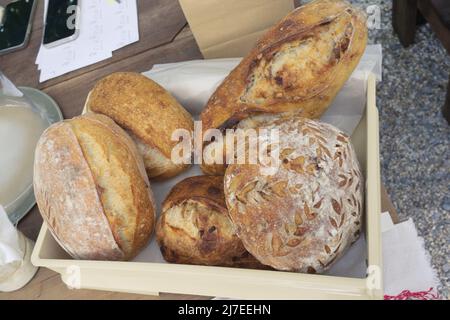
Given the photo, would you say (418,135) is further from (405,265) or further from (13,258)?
(13,258)

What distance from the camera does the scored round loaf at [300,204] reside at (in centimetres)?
55

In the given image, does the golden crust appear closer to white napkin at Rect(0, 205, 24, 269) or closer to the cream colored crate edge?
the cream colored crate edge

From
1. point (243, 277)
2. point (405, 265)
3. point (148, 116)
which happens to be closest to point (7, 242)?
point (148, 116)

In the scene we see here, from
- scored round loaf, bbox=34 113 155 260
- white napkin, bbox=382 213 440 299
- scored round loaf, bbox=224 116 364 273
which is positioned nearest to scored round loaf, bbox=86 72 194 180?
scored round loaf, bbox=34 113 155 260

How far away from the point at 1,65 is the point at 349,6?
0.83 metres

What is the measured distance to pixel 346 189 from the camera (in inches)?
22.3

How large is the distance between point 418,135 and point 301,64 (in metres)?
1.01

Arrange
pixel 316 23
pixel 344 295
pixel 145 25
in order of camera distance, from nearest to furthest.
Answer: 1. pixel 344 295
2. pixel 316 23
3. pixel 145 25

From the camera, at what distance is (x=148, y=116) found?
27.8 inches

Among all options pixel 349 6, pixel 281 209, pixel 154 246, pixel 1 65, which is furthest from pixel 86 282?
pixel 1 65

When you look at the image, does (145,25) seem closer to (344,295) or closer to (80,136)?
(80,136)

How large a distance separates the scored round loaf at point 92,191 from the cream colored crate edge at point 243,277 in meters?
0.04

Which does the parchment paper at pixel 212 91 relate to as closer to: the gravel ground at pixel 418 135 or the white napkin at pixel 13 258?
the white napkin at pixel 13 258
